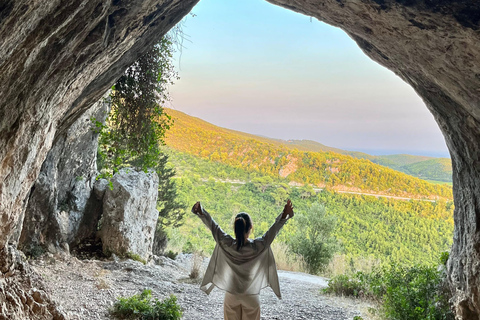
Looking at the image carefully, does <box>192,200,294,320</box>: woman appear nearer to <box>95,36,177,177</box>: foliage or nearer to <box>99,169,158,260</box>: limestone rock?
<box>95,36,177,177</box>: foliage

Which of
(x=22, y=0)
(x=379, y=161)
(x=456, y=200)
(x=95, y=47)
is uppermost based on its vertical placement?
(x=379, y=161)

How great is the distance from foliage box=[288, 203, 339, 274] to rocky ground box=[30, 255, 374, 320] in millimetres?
4819

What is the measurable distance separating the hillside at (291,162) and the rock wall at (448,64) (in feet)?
77.1

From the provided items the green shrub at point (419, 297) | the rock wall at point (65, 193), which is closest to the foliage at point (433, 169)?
the green shrub at point (419, 297)

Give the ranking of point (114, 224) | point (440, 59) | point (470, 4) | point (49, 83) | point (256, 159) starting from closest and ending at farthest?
point (470, 4) → point (440, 59) → point (49, 83) → point (114, 224) → point (256, 159)

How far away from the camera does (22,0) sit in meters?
1.89

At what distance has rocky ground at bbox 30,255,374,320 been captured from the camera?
169 inches

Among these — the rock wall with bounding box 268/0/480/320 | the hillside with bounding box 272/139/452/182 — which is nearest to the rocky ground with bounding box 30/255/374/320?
the rock wall with bounding box 268/0/480/320

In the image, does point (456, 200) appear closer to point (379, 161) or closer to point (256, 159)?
point (256, 159)

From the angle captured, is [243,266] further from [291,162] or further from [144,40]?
[291,162]

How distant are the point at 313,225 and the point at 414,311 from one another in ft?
30.9

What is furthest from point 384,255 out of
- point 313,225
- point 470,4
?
point 470,4

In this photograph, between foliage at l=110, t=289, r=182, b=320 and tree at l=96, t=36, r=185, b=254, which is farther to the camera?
tree at l=96, t=36, r=185, b=254

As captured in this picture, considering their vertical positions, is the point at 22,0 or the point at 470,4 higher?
the point at 470,4
